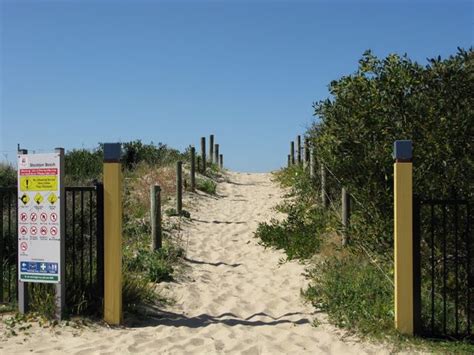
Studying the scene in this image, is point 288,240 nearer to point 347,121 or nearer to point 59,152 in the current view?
point 347,121

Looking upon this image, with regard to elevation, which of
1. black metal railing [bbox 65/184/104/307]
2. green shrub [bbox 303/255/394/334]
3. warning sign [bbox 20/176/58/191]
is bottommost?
green shrub [bbox 303/255/394/334]

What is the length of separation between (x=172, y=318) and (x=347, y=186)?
2823 mm

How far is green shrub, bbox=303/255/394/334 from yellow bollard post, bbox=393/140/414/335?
228 millimetres

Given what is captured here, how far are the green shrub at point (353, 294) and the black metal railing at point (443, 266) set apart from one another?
1.44ft

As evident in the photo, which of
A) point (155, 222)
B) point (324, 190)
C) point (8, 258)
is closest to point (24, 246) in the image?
point (8, 258)

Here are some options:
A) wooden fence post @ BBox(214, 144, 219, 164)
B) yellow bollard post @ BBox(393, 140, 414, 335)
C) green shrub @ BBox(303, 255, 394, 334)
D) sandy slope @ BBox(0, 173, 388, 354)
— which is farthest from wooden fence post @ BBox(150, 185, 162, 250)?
wooden fence post @ BBox(214, 144, 219, 164)

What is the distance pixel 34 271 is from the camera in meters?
6.67

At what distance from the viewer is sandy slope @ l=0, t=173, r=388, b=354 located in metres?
5.83

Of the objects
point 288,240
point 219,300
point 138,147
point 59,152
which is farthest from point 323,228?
point 138,147

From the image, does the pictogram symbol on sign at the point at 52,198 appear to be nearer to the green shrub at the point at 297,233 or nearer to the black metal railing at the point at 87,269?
the black metal railing at the point at 87,269

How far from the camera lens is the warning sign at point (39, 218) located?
21.6 ft

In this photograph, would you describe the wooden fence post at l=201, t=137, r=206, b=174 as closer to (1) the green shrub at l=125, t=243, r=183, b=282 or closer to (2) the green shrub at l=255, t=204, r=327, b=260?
(2) the green shrub at l=255, t=204, r=327, b=260

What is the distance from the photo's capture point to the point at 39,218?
6.68 meters

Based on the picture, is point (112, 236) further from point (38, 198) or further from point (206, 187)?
point (206, 187)
